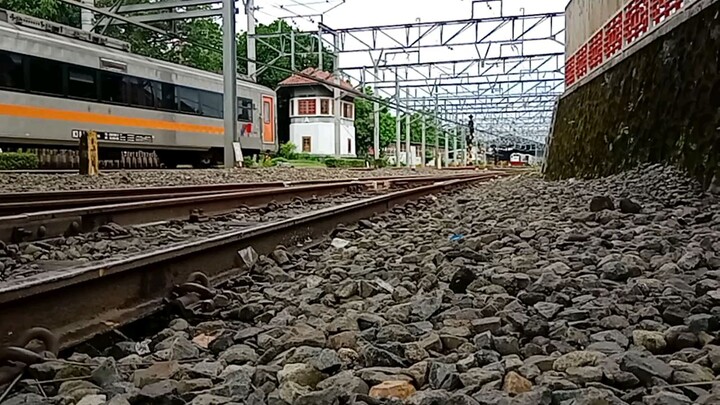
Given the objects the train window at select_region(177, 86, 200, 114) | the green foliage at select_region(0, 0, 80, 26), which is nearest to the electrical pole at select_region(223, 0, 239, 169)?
the train window at select_region(177, 86, 200, 114)

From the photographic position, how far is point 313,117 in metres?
50.5

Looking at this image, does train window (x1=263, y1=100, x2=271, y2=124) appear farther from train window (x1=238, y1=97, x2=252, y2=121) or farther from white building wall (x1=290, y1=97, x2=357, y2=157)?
white building wall (x1=290, y1=97, x2=357, y2=157)

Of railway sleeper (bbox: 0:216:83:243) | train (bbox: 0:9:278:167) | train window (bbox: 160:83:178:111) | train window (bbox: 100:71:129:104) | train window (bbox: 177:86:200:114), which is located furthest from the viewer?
train window (bbox: 177:86:200:114)

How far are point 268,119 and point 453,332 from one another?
23.0 m

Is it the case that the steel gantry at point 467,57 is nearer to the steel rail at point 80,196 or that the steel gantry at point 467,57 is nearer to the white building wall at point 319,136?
the white building wall at point 319,136

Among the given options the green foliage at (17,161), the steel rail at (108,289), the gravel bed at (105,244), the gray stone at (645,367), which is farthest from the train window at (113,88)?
Answer: the gray stone at (645,367)

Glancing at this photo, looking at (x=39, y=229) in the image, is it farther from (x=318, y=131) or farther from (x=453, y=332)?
(x=318, y=131)

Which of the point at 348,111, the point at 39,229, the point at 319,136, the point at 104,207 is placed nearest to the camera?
the point at 39,229

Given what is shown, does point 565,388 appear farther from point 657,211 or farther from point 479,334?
point 657,211

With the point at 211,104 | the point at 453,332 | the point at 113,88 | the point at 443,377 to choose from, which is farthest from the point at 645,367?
the point at 211,104

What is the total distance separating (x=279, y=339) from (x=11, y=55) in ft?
43.9

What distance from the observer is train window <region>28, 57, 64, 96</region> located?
14.2 m

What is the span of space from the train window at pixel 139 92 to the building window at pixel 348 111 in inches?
1364

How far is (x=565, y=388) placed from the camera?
6.03ft
